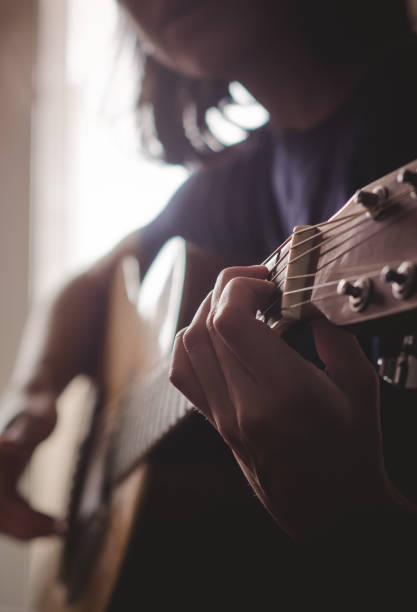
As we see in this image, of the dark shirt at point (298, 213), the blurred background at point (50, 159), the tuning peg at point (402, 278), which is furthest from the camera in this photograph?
the blurred background at point (50, 159)

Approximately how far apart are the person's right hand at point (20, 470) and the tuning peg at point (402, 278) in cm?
A: 68

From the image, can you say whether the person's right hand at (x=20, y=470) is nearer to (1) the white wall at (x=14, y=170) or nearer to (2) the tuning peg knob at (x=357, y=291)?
(2) the tuning peg knob at (x=357, y=291)

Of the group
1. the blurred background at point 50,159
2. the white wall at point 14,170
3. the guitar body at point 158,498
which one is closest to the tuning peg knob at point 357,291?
the guitar body at point 158,498

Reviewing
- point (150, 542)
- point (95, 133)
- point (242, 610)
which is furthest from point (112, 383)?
point (95, 133)

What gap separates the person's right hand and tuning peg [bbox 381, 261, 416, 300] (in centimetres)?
68

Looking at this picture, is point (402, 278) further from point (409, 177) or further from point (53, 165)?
point (53, 165)

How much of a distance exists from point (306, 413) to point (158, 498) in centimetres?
38

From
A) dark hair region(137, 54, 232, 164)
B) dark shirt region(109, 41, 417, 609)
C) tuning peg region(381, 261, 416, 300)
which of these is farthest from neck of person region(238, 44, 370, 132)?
tuning peg region(381, 261, 416, 300)

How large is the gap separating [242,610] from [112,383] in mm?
498

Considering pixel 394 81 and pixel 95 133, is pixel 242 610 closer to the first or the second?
pixel 394 81

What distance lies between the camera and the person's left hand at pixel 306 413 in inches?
12.9

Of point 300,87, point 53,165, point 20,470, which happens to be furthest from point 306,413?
point 53,165

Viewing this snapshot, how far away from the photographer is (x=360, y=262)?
0.31 meters

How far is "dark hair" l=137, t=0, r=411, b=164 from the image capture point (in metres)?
0.66
